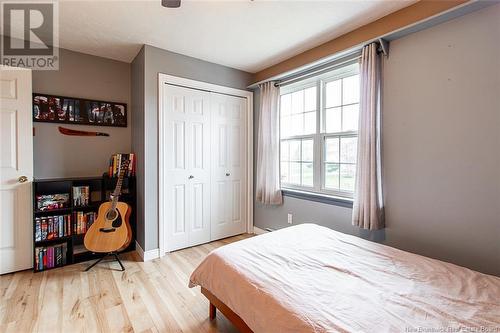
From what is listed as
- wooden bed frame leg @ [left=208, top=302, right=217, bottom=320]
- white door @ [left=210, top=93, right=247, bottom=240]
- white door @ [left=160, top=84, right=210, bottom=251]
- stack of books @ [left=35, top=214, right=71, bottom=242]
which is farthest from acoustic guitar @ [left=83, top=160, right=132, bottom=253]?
wooden bed frame leg @ [left=208, top=302, right=217, bottom=320]

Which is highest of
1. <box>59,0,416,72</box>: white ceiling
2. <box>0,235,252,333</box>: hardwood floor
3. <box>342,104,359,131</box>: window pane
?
<box>59,0,416,72</box>: white ceiling

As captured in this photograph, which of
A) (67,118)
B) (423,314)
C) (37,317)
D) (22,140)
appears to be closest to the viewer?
(423,314)

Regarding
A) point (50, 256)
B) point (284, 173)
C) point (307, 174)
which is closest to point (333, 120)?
point (307, 174)

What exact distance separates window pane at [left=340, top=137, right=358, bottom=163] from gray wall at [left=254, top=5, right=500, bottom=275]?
1.07ft

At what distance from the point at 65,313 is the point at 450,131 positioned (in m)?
3.19

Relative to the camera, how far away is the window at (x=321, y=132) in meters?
2.49

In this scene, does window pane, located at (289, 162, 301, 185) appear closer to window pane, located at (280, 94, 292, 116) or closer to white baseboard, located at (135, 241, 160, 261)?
window pane, located at (280, 94, 292, 116)

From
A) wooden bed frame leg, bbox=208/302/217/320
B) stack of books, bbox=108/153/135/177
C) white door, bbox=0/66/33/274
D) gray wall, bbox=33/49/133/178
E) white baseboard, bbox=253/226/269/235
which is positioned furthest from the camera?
white baseboard, bbox=253/226/269/235

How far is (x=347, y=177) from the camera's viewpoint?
2514 mm

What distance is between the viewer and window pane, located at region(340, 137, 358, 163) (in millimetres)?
2449

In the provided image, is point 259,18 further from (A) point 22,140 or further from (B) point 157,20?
(A) point 22,140

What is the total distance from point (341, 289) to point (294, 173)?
199cm

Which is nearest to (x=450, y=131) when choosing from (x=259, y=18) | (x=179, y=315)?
(x=259, y=18)

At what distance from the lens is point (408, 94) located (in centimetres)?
200
